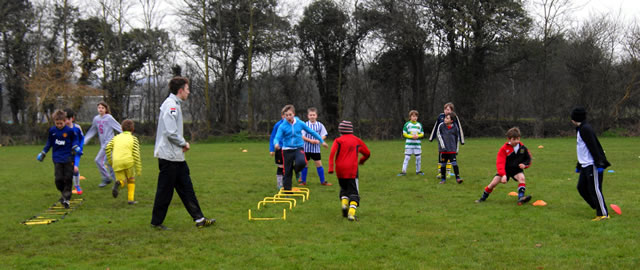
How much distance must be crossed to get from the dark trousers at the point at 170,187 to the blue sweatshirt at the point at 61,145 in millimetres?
3099

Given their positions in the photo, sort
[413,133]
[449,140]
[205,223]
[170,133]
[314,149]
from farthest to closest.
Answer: [413,133] → [314,149] → [449,140] → [205,223] → [170,133]

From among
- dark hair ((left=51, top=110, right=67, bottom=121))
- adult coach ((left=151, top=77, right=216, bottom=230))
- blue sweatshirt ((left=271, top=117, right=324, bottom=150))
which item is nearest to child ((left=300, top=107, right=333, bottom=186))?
blue sweatshirt ((left=271, top=117, right=324, bottom=150))

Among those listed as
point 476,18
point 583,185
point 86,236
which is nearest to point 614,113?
point 476,18

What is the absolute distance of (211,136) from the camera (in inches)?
1356

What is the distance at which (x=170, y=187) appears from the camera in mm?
6676

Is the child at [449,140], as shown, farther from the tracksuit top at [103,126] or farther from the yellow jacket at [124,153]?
the tracksuit top at [103,126]

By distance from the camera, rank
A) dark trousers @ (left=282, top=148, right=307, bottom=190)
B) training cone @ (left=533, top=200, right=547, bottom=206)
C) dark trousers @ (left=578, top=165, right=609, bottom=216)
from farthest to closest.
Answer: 1. dark trousers @ (left=282, top=148, right=307, bottom=190)
2. training cone @ (left=533, top=200, right=547, bottom=206)
3. dark trousers @ (left=578, top=165, right=609, bottom=216)

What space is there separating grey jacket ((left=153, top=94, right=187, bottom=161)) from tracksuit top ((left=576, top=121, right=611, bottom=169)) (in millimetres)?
5641

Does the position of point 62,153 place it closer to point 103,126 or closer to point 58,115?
point 58,115

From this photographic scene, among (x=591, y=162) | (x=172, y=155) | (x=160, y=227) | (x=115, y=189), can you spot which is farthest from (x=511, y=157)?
(x=115, y=189)

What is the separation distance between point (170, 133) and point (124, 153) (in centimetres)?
265

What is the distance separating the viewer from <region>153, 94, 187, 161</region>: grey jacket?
21.1 feet

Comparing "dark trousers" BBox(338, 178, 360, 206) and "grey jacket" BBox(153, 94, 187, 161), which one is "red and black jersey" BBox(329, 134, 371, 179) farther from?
"grey jacket" BBox(153, 94, 187, 161)

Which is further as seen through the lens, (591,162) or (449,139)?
(449,139)
